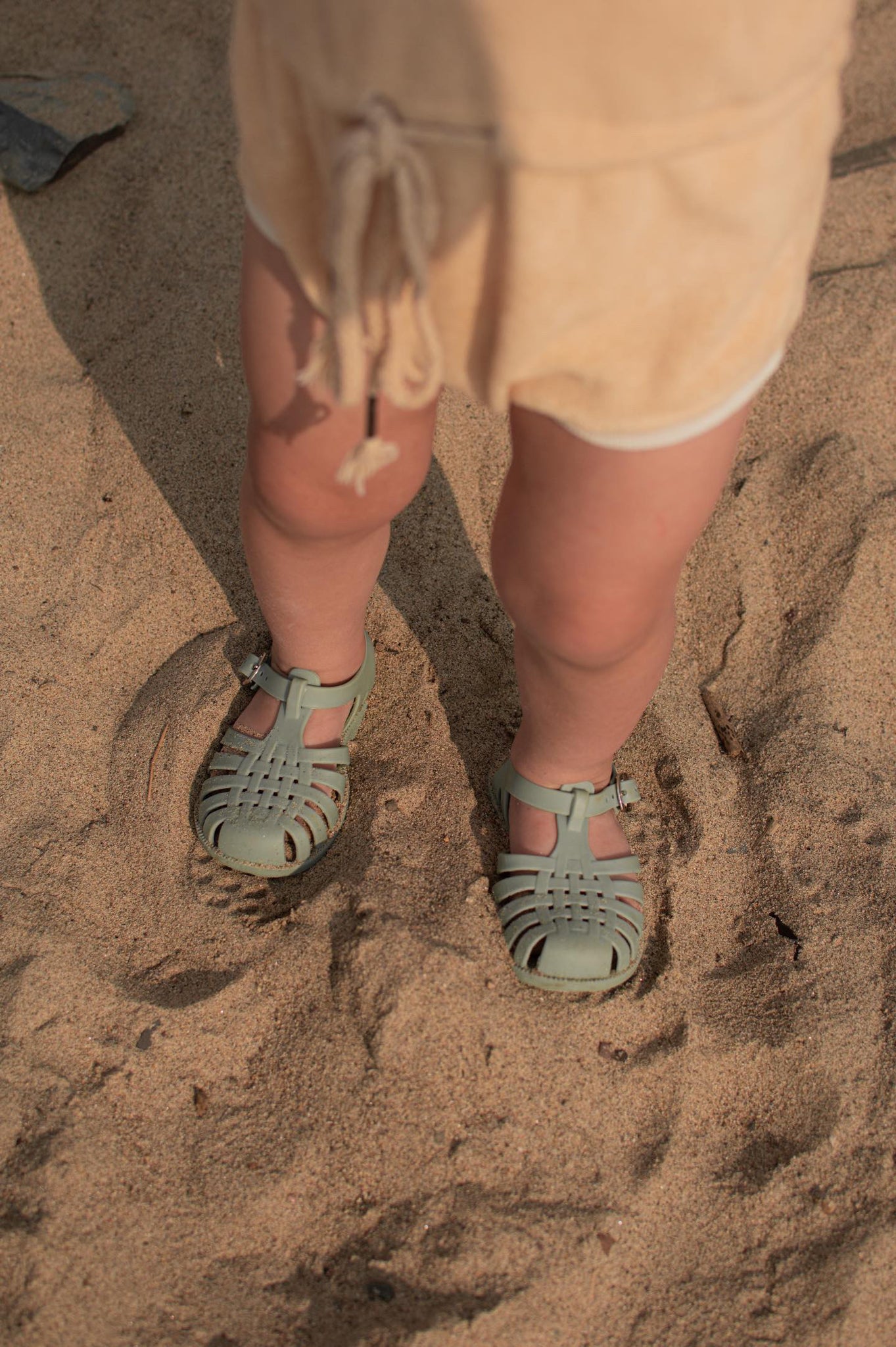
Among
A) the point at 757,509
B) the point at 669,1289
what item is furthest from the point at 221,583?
the point at 669,1289

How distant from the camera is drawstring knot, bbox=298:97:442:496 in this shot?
765 mm

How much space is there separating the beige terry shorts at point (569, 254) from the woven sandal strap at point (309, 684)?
0.71 meters

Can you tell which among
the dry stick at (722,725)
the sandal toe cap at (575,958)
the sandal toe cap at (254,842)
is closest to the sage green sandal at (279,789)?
the sandal toe cap at (254,842)

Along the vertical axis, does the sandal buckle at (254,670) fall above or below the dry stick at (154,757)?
above

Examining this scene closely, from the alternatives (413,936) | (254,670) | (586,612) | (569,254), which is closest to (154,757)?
(254,670)

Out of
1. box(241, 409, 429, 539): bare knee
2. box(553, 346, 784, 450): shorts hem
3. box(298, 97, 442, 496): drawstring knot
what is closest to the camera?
box(298, 97, 442, 496): drawstring knot

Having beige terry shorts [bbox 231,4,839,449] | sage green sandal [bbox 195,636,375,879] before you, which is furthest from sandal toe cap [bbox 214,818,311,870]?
beige terry shorts [bbox 231,4,839,449]

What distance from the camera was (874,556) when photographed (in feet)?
6.06

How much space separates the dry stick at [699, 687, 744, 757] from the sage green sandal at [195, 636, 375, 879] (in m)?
0.61

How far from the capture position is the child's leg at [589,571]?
102 centimetres

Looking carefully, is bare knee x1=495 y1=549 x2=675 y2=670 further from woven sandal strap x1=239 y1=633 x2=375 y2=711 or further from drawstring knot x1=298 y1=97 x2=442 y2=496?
woven sandal strap x1=239 y1=633 x2=375 y2=711

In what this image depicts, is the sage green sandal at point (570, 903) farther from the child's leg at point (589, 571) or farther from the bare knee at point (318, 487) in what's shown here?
the bare knee at point (318, 487)

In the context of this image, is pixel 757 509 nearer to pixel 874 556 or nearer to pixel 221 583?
pixel 874 556

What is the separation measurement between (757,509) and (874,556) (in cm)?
23
